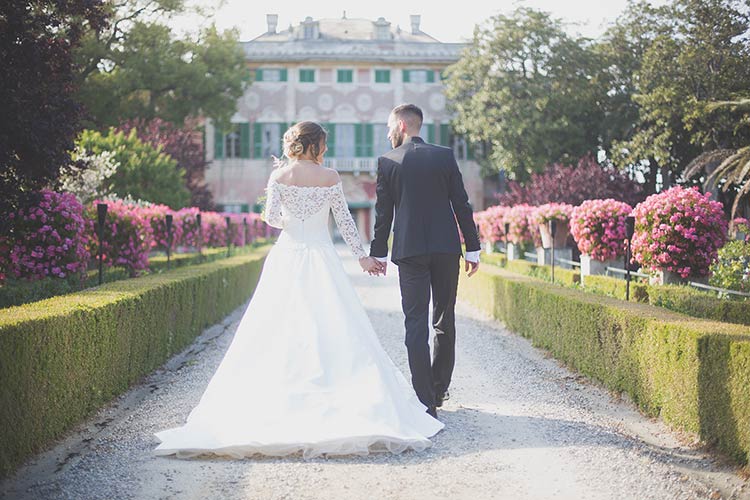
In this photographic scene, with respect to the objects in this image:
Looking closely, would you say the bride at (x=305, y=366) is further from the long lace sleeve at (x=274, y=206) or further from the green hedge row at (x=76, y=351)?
the green hedge row at (x=76, y=351)

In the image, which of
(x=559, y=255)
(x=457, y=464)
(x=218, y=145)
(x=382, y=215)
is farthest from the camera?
(x=218, y=145)

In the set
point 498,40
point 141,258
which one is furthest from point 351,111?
point 141,258

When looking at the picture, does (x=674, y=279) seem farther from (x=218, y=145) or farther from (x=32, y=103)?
(x=218, y=145)

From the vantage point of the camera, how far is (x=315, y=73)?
37656 millimetres

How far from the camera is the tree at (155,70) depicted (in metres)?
26.6

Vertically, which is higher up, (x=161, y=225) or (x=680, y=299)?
(x=161, y=225)

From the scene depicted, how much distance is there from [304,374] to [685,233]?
549cm

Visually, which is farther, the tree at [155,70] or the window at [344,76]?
the window at [344,76]

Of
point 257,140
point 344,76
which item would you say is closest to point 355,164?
point 344,76

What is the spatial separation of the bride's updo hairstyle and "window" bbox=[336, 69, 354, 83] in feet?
109

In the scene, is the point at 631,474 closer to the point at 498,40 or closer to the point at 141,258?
the point at 141,258

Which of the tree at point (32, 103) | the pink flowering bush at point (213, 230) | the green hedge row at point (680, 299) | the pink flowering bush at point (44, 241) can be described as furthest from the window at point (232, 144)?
the pink flowering bush at point (44, 241)

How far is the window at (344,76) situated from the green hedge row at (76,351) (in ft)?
98.9

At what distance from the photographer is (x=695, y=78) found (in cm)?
2234
